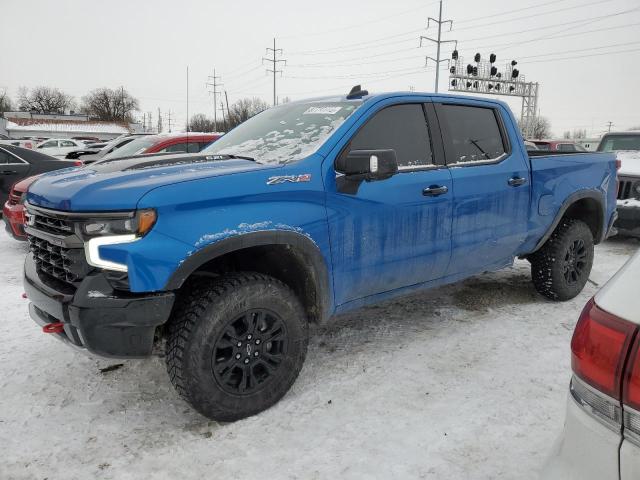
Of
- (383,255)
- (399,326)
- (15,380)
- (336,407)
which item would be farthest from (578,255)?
(15,380)

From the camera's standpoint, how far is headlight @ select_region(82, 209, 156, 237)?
2.31 meters

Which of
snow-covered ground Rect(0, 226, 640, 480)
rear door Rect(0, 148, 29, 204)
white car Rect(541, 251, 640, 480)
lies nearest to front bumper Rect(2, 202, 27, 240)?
rear door Rect(0, 148, 29, 204)

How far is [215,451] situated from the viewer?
8.17 ft

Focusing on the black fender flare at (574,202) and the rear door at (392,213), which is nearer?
the rear door at (392,213)

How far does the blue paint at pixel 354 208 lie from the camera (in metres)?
2.37

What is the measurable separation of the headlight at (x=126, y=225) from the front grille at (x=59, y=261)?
178 millimetres

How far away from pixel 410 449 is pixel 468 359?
120 centimetres

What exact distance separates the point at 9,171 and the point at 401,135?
757 cm

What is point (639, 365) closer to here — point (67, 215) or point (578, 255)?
point (67, 215)

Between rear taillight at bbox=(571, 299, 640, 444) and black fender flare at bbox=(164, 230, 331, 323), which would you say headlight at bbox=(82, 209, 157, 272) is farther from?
rear taillight at bbox=(571, 299, 640, 444)

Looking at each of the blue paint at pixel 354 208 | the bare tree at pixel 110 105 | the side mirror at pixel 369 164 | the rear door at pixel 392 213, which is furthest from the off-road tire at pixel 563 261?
the bare tree at pixel 110 105

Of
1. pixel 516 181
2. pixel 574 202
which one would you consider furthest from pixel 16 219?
pixel 574 202

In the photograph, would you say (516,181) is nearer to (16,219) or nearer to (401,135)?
(401,135)

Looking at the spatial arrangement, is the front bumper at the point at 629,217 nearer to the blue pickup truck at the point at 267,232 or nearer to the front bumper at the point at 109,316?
the blue pickup truck at the point at 267,232
